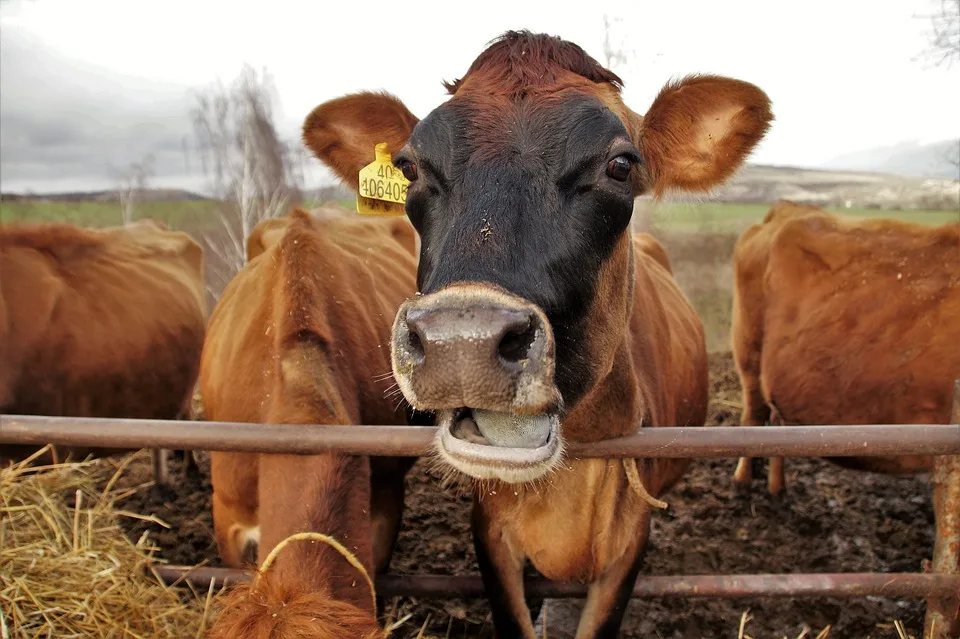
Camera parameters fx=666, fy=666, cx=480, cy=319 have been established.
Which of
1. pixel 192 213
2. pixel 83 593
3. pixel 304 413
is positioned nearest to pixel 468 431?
pixel 304 413

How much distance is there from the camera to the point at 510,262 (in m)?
1.64

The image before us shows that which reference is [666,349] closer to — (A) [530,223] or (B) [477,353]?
(A) [530,223]

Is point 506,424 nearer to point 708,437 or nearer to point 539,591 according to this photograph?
point 708,437

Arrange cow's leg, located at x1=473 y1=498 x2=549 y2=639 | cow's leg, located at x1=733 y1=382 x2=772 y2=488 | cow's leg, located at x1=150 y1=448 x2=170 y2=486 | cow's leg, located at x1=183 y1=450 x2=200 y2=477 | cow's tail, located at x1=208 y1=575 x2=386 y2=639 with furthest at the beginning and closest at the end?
1. cow's leg, located at x1=733 y1=382 x2=772 y2=488
2. cow's leg, located at x1=183 y1=450 x2=200 y2=477
3. cow's leg, located at x1=150 y1=448 x2=170 y2=486
4. cow's leg, located at x1=473 y1=498 x2=549 y2=639
5. cow's tail, located at x1=208 y1=575 x2=386 y2=639

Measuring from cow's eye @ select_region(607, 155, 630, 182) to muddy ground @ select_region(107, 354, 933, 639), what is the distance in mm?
2289

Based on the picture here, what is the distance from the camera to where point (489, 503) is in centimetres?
265

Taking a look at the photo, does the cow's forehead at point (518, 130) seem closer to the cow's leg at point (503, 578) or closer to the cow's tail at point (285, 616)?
the cow's tail at point (285, 616)

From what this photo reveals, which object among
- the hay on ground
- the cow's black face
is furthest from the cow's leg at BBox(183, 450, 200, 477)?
the cow's black face

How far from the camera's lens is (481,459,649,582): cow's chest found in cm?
248

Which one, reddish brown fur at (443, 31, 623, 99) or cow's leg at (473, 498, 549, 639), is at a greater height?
reddish brown fur at (443, 31, 623, 99)

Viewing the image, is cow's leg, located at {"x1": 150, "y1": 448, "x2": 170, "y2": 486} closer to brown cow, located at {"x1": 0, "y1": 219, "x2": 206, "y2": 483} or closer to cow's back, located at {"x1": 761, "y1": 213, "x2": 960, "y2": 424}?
brown cow, located at {"x1": 0, "y1": 219, "x2": 206, "y2": 483}

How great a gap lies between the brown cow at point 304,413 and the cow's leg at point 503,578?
1.54ft

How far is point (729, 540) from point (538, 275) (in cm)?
368

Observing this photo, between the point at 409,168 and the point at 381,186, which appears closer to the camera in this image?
the point at 409,168
